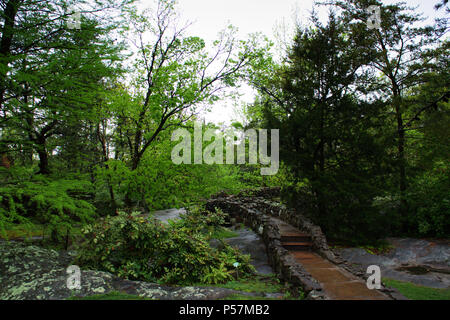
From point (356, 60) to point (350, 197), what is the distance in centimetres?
579

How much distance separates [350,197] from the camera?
10.6 meters

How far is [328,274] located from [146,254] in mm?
4644

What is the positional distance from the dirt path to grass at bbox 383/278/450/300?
1246mm

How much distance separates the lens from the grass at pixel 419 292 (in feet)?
20.5

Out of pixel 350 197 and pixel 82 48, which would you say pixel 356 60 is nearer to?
pixel 350 197

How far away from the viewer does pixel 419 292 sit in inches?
261

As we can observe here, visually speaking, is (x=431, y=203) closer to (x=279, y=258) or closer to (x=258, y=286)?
(x=279, y=258)

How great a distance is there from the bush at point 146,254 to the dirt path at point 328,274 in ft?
7.69

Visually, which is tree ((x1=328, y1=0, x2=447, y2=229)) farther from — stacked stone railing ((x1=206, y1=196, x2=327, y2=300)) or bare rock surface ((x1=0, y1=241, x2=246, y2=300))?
bare rock surface ((x1=0, y1=241, x2=246, y2=300))

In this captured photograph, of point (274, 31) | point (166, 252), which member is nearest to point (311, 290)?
point (166, 252)

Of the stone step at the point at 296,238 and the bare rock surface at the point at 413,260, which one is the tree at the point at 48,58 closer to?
the stone step at the point at 296,238

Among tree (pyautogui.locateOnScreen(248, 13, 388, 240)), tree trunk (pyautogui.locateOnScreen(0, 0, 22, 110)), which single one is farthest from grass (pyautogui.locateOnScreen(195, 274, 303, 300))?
tree trunk (pyautogui.locateOnScreen(0, 0, 22, 110))

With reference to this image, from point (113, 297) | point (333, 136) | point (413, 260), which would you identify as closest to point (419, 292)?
point (413, 260)

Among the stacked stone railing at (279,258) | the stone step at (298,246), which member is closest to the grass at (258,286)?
the stacked stone railing at (279,258)
